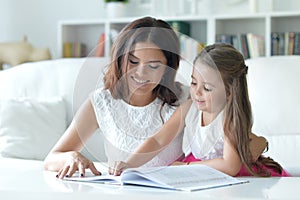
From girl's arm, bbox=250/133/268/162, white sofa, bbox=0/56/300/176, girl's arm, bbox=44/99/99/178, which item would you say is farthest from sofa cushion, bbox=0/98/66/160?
girl's arm, bbox=250/133/268/162

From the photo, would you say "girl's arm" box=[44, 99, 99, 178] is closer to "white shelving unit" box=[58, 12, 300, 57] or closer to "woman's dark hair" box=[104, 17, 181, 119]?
"woman's dark hair" box=[104, 17, 181, 119]

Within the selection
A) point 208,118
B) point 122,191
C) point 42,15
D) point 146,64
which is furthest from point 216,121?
point 42,15

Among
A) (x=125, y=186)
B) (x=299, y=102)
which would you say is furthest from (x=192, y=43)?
(x=299, y=102)

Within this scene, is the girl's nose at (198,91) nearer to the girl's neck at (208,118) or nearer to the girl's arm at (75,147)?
the girl's neck at (208,118)

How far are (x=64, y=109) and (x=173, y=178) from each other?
1.51 meters

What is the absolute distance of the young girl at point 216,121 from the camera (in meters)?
1.39

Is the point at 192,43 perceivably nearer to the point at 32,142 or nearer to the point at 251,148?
the point at 251,148

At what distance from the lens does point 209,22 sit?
3664 millimetres

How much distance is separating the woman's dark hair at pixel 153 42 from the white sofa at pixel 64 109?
1073 mm

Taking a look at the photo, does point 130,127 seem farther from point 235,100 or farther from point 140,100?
point 235,100

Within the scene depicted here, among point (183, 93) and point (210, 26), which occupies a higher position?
point (210, 26)

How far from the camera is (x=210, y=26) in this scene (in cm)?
367

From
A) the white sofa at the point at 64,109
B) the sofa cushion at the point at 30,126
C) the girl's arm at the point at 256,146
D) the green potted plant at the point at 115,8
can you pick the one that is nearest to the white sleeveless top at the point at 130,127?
the girl's arm at the point at 256,146

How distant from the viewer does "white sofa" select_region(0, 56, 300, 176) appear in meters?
2.51
